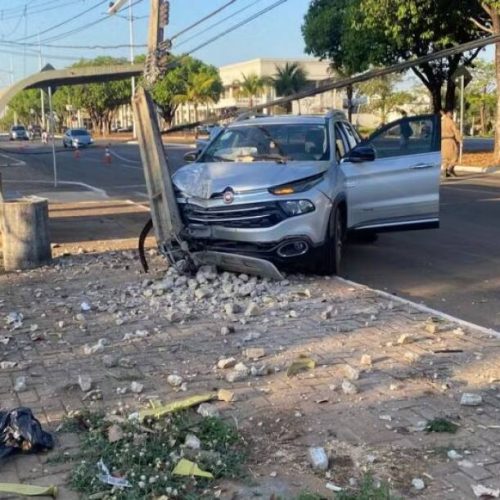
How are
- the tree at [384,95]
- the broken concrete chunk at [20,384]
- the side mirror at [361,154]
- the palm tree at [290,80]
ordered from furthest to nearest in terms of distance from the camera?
the palm tree at [290,80]
the tree at [384,95]
the side mirror at [361,154]
the broken concrete chunk at [20,384]

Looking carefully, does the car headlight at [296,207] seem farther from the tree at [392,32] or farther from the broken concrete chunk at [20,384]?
the tree at [392,32]

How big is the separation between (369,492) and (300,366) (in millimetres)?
1816

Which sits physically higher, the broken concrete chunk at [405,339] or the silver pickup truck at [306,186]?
the silver pickup truck at [306,186]

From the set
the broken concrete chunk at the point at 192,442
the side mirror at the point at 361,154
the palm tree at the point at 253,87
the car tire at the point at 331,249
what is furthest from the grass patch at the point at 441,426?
the palm tree at the point at 253,87

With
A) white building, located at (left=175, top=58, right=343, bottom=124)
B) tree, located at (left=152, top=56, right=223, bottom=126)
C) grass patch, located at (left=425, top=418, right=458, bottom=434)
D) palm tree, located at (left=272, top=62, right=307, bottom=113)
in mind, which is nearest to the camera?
grass patch, located at (left=425, top=418, right=458, bottom=434)

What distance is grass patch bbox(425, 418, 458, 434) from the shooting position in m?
4.14

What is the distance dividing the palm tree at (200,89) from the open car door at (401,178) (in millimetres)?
73257

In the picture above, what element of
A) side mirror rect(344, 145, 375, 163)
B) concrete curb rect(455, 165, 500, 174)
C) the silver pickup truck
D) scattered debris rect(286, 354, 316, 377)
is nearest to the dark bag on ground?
scattered debris rect(286, 354, 316, 377)

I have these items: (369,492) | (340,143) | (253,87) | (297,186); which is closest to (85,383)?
(369,492)

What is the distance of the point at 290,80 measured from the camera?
76.8 metres

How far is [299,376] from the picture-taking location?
5070 millimetres

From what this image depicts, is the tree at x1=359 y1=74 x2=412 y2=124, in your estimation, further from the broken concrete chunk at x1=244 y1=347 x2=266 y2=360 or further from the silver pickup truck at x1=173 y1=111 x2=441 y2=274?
the broken concrete chunk at x1=244 y1=347 x2=266 y2=360

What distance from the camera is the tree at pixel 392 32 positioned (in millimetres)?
24125

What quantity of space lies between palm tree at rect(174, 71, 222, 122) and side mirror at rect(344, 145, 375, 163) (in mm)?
73625
